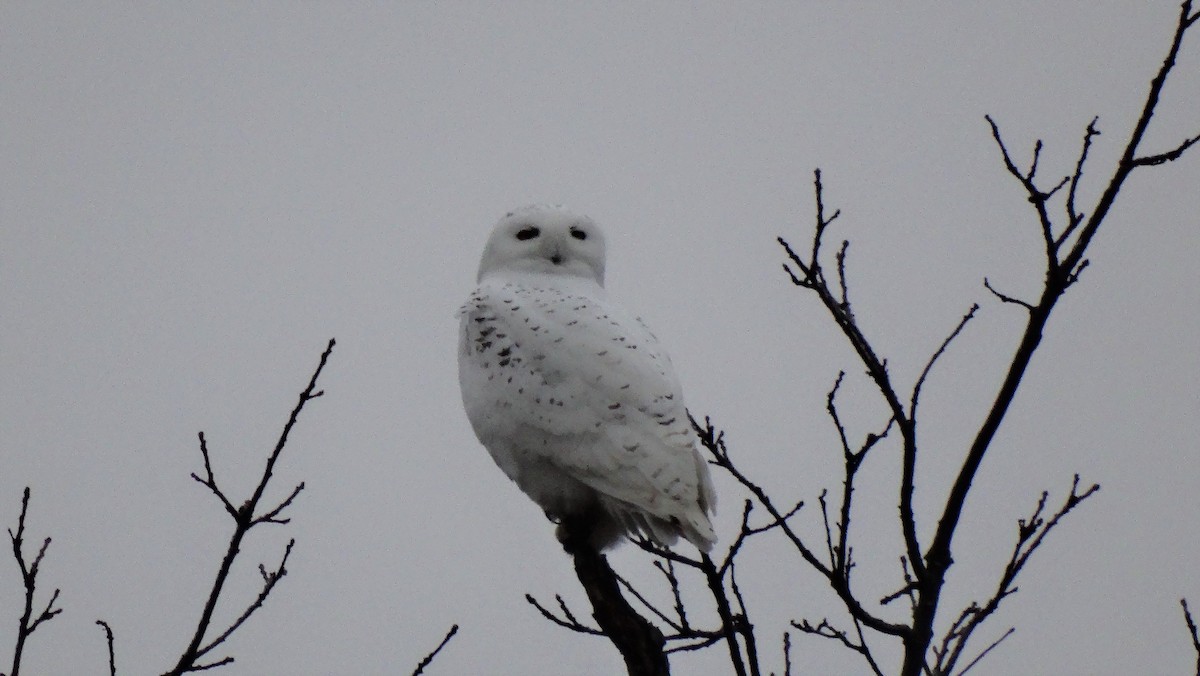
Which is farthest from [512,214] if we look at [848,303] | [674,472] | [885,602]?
[885,602]

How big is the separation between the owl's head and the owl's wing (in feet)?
0.76

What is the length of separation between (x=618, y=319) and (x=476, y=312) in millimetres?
436

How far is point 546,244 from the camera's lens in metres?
3.51

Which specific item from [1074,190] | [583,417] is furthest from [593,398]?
[1074,190]

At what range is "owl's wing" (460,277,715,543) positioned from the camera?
298 centimetres

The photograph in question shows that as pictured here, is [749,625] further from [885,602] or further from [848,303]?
[848,303]

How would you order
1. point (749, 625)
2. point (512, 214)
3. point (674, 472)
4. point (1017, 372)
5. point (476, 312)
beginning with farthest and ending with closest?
point (512, 214) → point (476, 312) → point (674, 472) → point (749, 625) → point (1017, 372)

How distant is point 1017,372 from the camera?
4.96 ft

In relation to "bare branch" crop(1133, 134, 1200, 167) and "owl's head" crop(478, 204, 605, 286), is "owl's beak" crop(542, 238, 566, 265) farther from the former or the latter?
"bare branch" crop(1133, 134, 1200, 167)

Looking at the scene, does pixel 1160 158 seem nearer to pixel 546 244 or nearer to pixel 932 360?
pixel 932 360

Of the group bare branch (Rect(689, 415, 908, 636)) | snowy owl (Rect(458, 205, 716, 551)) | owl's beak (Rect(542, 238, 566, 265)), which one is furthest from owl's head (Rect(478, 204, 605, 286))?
bare branch (Rect(689, 415, 908, 636))

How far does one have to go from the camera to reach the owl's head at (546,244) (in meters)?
3.51

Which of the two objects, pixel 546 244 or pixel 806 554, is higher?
pixel 546 244

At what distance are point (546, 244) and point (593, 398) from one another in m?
0.66
